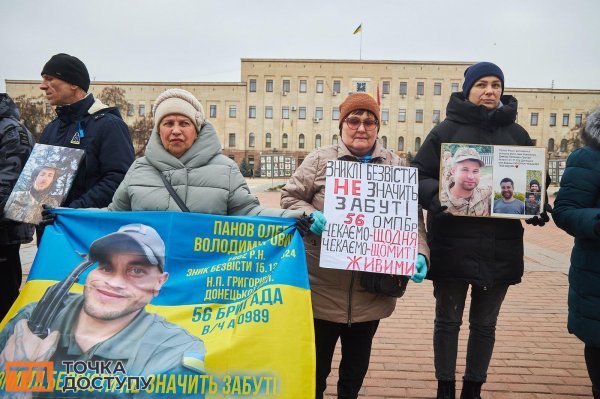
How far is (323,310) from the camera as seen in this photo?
2.96m

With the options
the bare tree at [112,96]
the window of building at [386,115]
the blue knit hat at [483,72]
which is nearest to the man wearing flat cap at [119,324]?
the blue knit hat at [483,72]

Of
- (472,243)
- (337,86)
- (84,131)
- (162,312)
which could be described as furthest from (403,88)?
(162,312)

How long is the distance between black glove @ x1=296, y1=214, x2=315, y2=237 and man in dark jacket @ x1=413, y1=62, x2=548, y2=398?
0.90 meters

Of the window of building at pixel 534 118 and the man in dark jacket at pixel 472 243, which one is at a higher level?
the window of building at pixel 534 118

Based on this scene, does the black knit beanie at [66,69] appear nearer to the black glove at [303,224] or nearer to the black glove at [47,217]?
the black glove at [47,217]

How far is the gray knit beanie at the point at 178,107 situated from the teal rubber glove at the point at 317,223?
912 millimetres

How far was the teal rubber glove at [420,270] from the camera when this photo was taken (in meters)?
2.82

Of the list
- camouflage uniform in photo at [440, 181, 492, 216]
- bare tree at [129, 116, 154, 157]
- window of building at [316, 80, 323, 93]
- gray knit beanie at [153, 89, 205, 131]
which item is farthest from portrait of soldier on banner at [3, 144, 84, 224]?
window of building at [316, 80, 323, 93]

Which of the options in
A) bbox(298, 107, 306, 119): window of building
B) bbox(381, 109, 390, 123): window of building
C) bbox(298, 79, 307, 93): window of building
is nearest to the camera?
bbox(381, 109, 390, 123): window of building

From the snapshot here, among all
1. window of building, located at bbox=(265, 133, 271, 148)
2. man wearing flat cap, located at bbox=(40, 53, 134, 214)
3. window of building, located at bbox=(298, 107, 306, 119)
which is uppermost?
window of building, located at bbox=(298, 107, 306, 119)

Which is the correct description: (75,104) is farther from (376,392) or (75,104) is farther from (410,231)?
(376,392)

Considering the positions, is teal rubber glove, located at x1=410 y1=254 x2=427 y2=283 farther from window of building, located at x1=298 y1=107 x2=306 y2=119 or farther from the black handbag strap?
window of building, located at x1=298 y1=107 x2=306 y2=119

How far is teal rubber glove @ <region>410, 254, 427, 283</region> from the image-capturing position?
9.25 ft

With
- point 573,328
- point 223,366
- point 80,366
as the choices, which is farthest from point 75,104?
point 573,328
